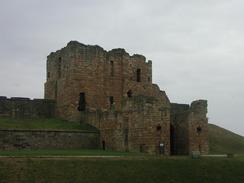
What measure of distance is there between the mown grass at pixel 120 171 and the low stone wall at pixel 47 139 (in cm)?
1156

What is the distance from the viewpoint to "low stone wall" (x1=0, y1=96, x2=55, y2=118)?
45.6 m

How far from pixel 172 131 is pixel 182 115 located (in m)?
1.98

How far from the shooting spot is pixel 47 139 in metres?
39.7

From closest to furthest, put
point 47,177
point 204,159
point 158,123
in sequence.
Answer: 1. point 47,177
2. point 204,159
3. point 158,123

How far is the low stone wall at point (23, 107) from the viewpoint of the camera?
45.6 metres

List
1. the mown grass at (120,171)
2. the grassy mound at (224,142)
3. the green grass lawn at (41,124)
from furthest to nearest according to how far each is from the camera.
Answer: the grassy mound at (224,142)
the green grass lawn at (41,124)
the mown grass at (120,171)

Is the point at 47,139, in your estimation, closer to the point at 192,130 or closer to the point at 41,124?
the point at 41,124

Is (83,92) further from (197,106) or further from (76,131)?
(197,106)

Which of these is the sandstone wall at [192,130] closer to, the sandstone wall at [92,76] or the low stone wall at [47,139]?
the low stone wall at [47,139]

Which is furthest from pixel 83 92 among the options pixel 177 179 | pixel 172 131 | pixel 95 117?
pixel 177 179

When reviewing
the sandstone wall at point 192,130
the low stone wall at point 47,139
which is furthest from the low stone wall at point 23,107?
the sandstone wall at point 192,130

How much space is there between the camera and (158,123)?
38.0 meters

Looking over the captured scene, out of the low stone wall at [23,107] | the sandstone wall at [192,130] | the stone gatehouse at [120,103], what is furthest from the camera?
the low stone wall at [23,107]

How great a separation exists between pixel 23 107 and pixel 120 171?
834 inches
